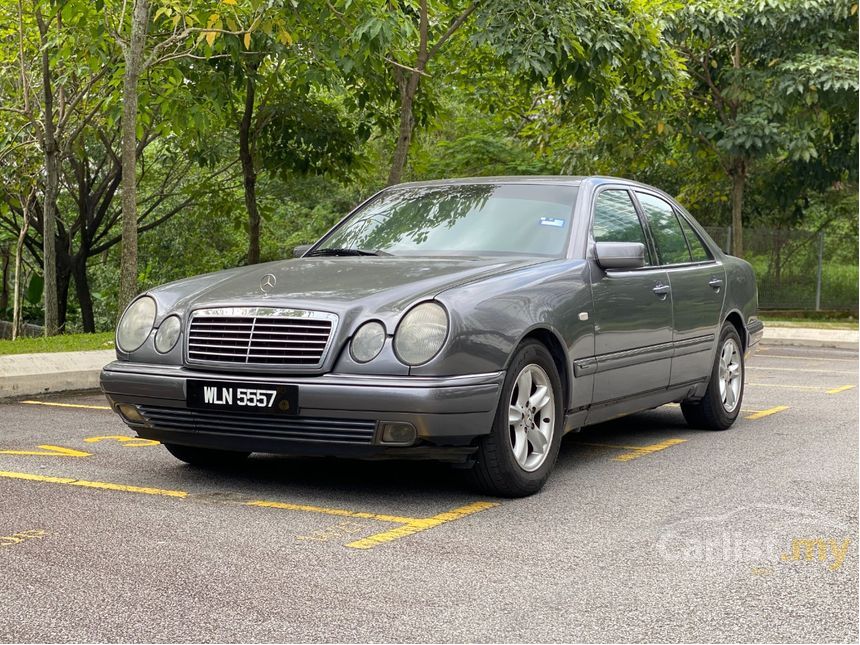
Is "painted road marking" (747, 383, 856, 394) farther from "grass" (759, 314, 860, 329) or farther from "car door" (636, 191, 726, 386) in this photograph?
"grass" (759, 314, 860, 329)

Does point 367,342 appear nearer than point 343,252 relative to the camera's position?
Yes

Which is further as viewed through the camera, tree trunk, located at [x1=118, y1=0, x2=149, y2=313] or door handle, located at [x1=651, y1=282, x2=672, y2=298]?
tree trunk, located at [x1=118, y1=0, x2=149, y2=313]

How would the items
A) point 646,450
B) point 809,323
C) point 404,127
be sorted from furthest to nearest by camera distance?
point 809,323, point 404,127, point 646,450

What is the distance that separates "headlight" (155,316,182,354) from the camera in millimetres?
6016

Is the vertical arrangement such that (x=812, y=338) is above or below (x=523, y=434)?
below

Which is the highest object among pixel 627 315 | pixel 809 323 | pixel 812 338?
pixel 627 315

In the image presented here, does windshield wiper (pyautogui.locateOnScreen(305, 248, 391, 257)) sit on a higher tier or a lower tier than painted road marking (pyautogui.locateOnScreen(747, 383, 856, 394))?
higher

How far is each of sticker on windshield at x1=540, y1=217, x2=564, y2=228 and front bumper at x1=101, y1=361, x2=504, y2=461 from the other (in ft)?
4.83

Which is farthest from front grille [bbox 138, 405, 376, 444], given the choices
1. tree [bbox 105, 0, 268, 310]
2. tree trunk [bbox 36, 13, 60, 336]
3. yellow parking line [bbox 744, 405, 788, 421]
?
tree trunk [bbox 36, 13, 60, 336]

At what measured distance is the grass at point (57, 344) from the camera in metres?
12.2

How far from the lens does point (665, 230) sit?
7.98 m

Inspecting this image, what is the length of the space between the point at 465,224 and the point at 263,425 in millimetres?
1900

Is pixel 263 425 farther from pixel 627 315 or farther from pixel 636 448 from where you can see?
pixel 636 448

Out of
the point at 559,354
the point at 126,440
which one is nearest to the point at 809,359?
the point at 559,354
